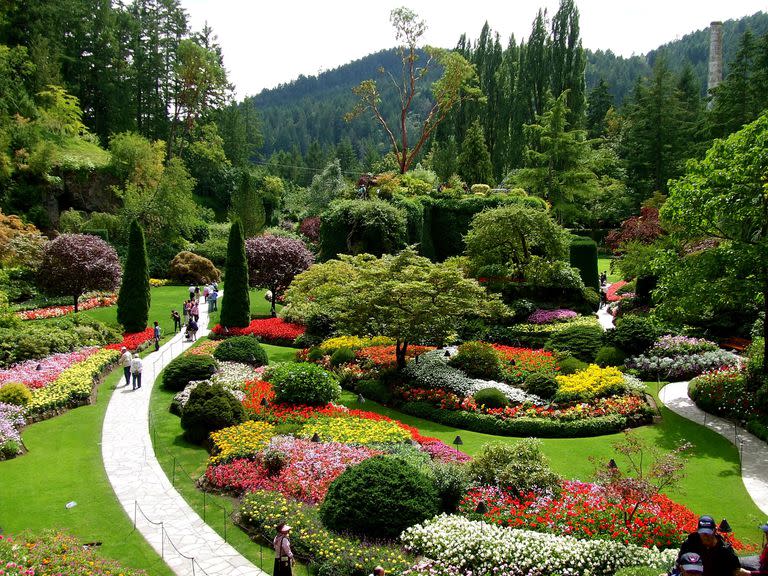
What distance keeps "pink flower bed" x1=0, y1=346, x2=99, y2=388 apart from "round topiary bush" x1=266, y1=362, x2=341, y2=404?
729 cm

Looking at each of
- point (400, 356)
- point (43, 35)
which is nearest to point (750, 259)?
point (400, 356)

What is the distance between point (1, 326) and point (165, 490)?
47.4 feet

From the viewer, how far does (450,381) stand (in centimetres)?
1948

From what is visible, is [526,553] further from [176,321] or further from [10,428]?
[176,321]

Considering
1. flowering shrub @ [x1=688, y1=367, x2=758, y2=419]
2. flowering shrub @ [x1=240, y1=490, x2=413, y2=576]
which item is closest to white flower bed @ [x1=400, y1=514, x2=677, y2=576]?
flowering shrub @ [x1=240, y1=490, x2=413, y2=576]

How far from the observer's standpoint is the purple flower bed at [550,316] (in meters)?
26.7

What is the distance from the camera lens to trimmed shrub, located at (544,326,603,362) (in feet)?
72.4

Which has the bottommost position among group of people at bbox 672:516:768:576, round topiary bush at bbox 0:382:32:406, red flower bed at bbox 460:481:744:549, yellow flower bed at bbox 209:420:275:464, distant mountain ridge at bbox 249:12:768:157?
red flower bed at bbox 460:481:744:549

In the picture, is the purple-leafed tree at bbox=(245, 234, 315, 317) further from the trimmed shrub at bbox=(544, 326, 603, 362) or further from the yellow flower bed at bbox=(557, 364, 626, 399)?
the yellow flower bed at bbox=(557, 364, 626, 399)

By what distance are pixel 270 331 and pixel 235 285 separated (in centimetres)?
259

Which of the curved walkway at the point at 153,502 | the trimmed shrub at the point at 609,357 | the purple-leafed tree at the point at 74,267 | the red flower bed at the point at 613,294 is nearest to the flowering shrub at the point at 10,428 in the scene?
the curved walkway at the point at 153,502

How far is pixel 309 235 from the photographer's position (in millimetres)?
47312

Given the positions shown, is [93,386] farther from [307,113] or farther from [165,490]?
[307,113]

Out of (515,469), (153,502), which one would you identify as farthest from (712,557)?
(153,502)
